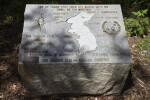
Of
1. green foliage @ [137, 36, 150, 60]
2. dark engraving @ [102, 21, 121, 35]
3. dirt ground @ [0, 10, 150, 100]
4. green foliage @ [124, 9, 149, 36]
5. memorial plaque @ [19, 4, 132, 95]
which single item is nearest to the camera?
memorial plaque @ [19, 4, 132, 95]

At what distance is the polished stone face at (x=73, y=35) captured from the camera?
2.24 metres

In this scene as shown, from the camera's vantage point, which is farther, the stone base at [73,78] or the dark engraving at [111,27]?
Answer: the dark engraving at [111,27]

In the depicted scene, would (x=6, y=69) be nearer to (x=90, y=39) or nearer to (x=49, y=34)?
(x=49, y=34)

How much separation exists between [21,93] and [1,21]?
7.54ft

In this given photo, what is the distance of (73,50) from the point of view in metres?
2.28

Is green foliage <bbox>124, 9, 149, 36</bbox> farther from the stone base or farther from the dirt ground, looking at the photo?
the stone base

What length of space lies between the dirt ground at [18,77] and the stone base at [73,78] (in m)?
0.25

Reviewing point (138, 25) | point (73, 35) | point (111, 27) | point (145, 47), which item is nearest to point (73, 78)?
point (73, 35)

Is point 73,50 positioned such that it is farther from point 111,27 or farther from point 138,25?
point 138,25

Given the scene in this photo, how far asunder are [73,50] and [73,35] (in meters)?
0.24

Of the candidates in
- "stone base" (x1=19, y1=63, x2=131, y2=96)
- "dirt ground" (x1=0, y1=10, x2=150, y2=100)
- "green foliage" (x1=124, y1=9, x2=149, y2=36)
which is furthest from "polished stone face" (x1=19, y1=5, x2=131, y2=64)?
"green foliage" (x1=124, y1=9, x2=149, y2=36)

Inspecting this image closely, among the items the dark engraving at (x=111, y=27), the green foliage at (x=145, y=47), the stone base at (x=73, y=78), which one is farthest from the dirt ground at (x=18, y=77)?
the dark engraving at (x=111, y=27)

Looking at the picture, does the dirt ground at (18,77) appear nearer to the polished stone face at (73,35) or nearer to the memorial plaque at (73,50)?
the memorial plaque at (73,50)

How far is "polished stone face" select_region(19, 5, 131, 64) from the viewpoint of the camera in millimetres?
2236
